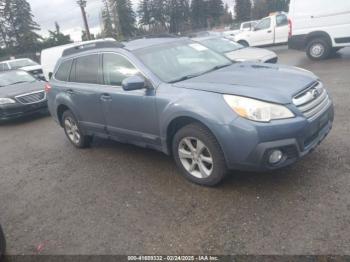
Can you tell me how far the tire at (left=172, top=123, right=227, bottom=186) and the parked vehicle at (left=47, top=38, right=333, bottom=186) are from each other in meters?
0.01

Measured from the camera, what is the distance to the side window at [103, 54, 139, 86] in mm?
4602

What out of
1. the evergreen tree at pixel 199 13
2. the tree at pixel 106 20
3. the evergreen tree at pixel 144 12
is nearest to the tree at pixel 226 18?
the evergreen tree at pixel 199 13

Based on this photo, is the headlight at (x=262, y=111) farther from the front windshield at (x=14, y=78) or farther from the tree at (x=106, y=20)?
the tree at (x=106, y=20)

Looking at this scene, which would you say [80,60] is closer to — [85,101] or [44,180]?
[85,101]

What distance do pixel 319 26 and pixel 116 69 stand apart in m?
9.06

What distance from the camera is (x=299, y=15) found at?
1177cm

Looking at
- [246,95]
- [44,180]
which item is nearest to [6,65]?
[44,180]

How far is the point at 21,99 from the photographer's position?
949 centimetres

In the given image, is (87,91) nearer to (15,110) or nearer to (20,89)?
(15,110)

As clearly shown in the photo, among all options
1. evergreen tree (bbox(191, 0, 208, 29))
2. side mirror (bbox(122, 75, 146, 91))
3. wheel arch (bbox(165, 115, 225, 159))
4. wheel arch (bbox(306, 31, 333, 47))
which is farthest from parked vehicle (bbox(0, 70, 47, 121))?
evergreen tree (bbox(191, 0, 208, 29))

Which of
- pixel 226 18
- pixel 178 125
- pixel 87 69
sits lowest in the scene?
pixel 226 18

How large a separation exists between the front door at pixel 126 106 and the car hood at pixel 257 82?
54cm

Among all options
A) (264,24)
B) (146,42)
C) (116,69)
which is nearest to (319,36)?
(264,24)

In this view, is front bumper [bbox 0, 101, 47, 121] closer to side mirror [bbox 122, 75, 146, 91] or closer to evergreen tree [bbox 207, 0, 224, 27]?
side mirror [bbox 122, 75, 146, 91]
